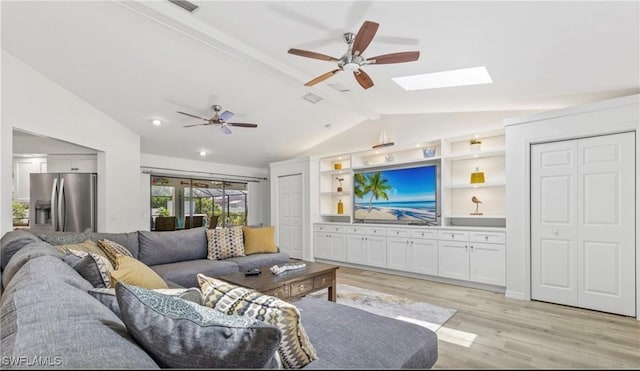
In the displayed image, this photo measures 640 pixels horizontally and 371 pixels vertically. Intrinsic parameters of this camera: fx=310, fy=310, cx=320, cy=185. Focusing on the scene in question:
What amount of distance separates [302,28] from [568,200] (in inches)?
133

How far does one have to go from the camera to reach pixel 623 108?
10.2 ft

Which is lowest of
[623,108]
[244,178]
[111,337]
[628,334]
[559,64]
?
[628,334]

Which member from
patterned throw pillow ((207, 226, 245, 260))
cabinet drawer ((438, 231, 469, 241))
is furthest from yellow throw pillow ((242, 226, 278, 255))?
cabinet drawer ((438, 231, 469, 241))

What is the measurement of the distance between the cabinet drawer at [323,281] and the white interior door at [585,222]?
2455 mm

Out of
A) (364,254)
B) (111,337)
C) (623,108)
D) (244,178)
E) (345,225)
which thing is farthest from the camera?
(244,178)

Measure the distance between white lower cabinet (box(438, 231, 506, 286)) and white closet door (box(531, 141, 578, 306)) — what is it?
38 centimetres

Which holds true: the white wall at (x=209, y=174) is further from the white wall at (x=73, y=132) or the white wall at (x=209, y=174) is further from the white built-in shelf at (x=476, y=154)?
the white built-in shelf at (x=476, y=154)

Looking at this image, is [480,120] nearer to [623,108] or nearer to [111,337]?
[623,108]

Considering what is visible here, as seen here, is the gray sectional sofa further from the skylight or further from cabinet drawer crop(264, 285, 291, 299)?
the skylight

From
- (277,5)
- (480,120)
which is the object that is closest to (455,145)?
(480,120)

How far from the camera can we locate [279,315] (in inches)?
42.9

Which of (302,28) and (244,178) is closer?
(302,28)

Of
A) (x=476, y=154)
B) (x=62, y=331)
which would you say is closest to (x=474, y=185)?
(x=476, y=154)

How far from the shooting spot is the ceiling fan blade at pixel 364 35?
2.06 metres
